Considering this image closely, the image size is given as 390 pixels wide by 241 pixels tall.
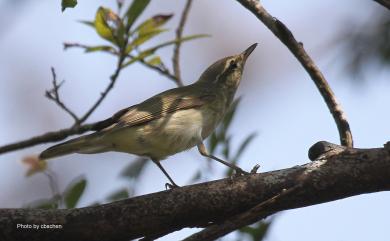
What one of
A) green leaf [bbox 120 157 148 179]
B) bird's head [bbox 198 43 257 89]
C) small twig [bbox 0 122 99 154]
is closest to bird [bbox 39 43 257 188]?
green leaf [bbox 120 157 148 179]

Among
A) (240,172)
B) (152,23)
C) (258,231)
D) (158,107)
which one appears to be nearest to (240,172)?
(240,172)

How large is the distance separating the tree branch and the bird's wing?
60.6 inches

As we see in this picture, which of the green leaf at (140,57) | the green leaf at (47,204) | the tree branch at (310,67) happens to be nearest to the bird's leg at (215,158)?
the tree branch at (310,67)

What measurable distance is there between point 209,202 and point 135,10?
1275 mm

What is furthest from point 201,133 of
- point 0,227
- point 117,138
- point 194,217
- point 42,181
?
point 42,181

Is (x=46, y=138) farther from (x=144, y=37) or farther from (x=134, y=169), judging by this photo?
(x=134, y=169)

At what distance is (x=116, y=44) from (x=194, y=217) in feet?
4.22

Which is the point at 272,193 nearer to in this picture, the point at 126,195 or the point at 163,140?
the point at 126,195

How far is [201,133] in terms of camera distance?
4.77 meters

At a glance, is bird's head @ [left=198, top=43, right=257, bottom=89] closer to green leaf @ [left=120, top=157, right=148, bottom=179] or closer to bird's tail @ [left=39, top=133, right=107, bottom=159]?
green leaf @ [left=120, top=157, right=148, bottom=179]

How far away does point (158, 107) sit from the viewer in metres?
4.84

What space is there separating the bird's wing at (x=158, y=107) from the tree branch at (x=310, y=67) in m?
1.54

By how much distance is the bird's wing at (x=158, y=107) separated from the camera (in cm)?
462

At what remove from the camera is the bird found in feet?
14.6
